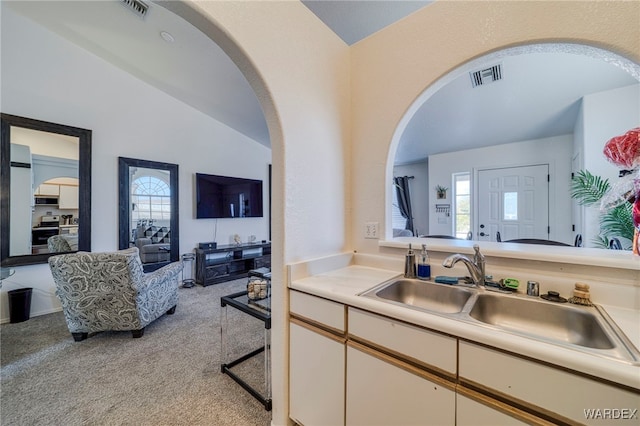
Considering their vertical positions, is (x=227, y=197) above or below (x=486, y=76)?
below

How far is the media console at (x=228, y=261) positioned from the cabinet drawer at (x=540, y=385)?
4.16 m

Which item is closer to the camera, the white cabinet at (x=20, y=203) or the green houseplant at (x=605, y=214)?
the green houseplant at (x=605, y=214)

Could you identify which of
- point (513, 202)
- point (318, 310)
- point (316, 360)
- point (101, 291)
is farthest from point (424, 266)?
point (513, 202)

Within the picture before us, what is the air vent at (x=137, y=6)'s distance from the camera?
8.12ft

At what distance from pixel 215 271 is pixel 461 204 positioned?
16.2 ft

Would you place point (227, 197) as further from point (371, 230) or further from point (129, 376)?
point (371, 230)

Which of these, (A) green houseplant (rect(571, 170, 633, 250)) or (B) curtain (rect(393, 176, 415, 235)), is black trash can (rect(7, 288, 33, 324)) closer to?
(A) green houseplant (rect(571, 170, 633, 250))

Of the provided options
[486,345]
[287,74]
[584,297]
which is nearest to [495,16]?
[287,74]

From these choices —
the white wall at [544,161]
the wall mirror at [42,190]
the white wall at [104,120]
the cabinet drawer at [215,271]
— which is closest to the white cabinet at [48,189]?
the wall mirror at [42,190]

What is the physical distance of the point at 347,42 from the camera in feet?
9.05

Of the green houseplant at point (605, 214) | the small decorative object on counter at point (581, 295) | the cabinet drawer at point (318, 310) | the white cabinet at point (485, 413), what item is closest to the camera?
the white cabinet at point (485, 413)

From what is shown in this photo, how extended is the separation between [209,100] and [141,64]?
0.93 metres

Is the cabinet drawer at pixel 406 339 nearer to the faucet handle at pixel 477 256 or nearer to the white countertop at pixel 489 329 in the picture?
the white countertop at pixel 489 329

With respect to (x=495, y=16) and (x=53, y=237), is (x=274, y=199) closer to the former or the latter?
(x=495, y=16)
